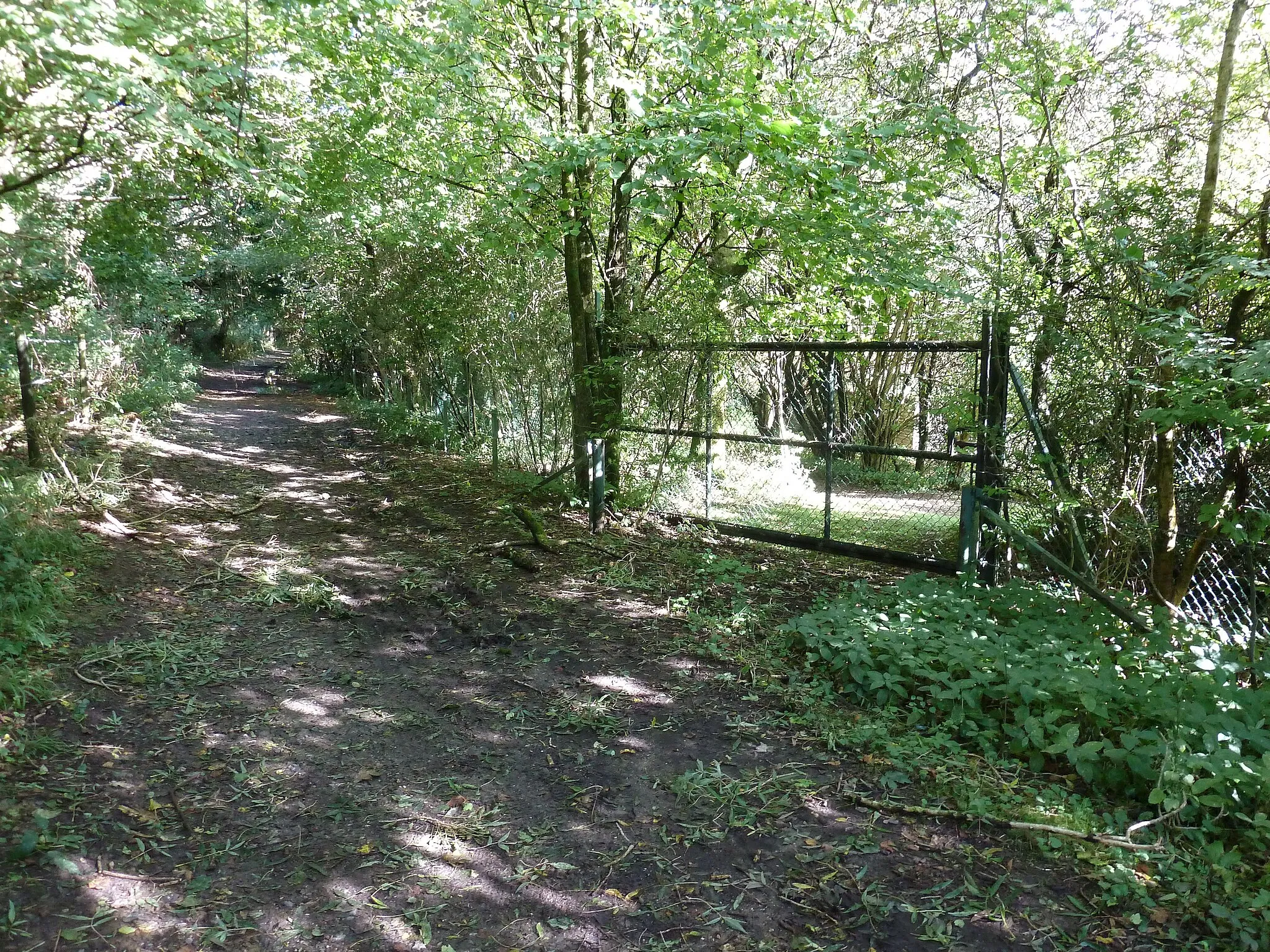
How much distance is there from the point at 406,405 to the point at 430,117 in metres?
9.32

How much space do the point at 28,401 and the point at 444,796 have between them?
692cm

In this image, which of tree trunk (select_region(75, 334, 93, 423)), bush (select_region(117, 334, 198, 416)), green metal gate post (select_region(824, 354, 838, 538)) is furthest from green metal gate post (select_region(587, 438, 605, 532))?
bush (select_region(117, 334, 198, 416))

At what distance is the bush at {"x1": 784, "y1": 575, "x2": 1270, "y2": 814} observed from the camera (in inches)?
120

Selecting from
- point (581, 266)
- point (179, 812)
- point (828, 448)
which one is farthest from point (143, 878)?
point (581, 266)

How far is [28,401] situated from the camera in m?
7.38

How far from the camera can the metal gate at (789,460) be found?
6.23 meters

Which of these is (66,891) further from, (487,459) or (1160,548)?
(487,459)

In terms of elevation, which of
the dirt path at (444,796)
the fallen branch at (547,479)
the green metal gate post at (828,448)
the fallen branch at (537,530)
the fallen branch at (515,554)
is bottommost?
the dirt path at (444,796)

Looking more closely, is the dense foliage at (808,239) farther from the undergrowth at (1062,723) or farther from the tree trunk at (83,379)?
the tree trunk at (83,379)

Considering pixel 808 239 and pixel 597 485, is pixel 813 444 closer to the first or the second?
pixel 808 239

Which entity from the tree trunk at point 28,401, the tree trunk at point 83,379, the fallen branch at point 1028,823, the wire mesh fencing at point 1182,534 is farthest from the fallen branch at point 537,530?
the tree trunk at point 83,379

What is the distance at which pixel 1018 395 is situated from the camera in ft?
16.0

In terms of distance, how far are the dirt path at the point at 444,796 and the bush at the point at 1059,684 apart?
0.63 meters

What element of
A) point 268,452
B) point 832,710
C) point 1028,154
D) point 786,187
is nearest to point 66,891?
point 832,710
